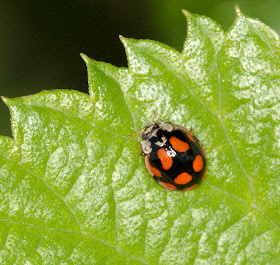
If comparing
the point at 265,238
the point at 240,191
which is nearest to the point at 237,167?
the point at 240,191

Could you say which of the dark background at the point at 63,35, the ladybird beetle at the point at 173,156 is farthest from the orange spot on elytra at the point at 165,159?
the dark background at the point at 63,35

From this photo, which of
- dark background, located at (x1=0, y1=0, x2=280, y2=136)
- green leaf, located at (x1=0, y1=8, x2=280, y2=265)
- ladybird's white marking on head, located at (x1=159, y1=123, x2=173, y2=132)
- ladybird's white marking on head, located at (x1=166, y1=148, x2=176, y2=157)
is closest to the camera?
green leaf, located at (x1=0, y1=8, x2=280, y2=265)

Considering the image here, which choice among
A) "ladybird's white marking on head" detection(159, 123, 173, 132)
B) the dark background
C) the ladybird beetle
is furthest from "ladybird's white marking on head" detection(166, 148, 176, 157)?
the dark background

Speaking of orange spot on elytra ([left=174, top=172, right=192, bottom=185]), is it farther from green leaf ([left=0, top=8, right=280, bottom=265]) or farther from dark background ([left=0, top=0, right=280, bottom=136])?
dark background ([left=0, top=0, right=280, bottom=136])

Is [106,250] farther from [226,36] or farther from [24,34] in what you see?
[24,34]

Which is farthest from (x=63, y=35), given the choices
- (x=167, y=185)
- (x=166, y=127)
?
(x=167, y=185)

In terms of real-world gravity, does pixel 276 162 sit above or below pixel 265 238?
above

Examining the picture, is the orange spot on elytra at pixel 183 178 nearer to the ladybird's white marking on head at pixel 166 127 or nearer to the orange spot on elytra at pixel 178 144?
the orange spot on elytra at pixel 178 144
